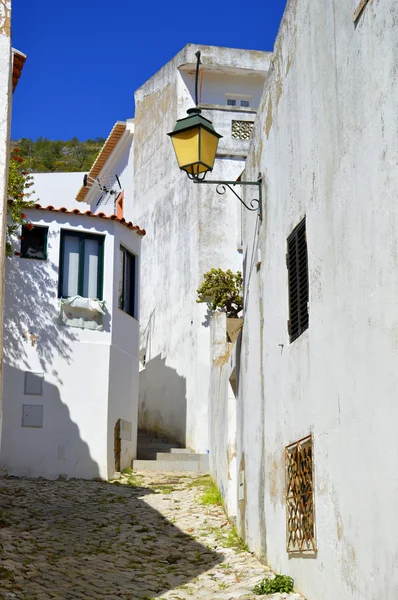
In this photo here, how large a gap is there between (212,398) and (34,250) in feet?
15.9

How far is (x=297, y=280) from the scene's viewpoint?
31.4 feet

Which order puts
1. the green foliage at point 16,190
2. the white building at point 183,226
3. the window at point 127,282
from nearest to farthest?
the green foliage at point 16,190
the window at point 127,282
the white building at point 183,226

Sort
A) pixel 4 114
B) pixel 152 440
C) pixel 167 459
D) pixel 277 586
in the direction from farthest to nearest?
pixel 152 440 < pixel 167 459 < pixel 277 586 < pixel 4 114

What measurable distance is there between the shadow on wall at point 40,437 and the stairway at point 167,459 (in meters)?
1.32

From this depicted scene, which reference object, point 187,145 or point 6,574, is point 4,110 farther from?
point 6,574


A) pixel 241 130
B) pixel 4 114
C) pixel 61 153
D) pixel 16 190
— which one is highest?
pixel 61 153

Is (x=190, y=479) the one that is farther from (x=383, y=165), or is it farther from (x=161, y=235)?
(x=383, y=165)

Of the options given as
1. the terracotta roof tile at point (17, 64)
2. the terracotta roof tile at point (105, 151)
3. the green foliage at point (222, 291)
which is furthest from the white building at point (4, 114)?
the terracotta roof tile at point (105, 151)

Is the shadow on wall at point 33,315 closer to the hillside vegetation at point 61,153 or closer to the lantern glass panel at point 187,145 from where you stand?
the lantern glass panel at point 187,145

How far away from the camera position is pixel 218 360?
17641 mm

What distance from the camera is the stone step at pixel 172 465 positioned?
19.1 metres

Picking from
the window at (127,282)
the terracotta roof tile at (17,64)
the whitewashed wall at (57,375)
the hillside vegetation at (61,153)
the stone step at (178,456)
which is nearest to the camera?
the terracotta roof tile at (17,64)

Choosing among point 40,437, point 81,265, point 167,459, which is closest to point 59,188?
point 81,265

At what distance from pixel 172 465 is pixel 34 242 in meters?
5.51
